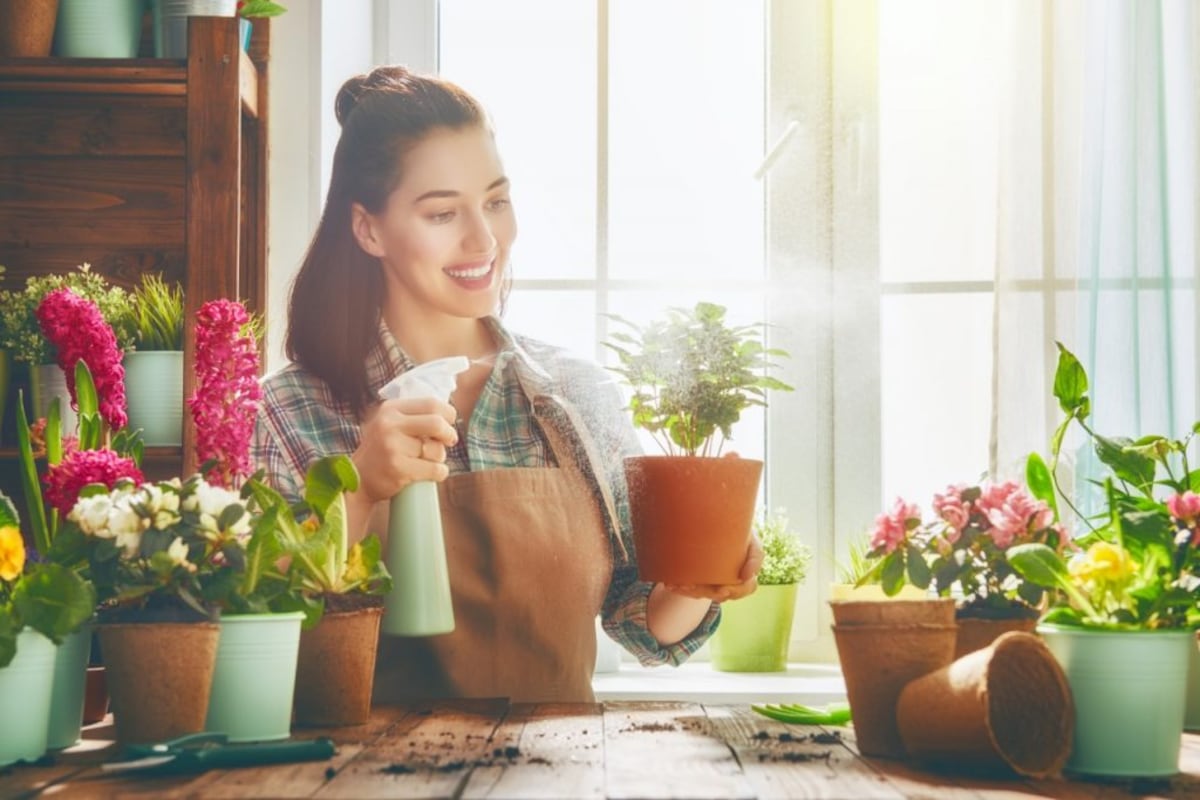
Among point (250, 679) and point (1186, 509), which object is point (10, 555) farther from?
point (1186, 509)

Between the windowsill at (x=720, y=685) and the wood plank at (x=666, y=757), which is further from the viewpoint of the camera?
the windowsill at (x=720, y=685)

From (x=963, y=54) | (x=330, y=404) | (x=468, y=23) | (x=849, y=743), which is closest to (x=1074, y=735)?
(x=849, y=743)

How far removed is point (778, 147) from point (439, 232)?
73 cm

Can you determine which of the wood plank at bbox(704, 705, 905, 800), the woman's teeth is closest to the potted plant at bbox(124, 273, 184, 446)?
the woman's teeth

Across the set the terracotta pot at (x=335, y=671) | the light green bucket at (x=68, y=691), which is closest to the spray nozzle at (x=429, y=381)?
the terracotta pot at (x=335, y=671)

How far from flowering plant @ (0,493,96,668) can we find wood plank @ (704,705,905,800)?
1.92 ft

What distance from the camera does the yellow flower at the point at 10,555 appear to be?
123cm

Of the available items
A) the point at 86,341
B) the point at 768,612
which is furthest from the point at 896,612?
the point at 768,612

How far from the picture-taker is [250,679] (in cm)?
128

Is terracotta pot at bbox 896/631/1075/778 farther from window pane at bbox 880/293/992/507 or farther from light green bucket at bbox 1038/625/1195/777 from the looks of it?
window pane at bbox 880/293/992/507

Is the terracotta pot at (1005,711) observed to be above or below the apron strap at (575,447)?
below

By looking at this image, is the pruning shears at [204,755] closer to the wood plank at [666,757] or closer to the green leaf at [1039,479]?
the wood plank at [666,757]

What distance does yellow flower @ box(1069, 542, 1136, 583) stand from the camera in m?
1.22

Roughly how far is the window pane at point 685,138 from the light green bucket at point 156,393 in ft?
2.74
